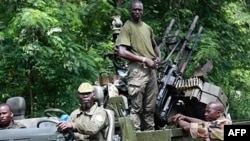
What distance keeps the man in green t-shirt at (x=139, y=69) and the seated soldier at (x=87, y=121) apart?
4.00ft

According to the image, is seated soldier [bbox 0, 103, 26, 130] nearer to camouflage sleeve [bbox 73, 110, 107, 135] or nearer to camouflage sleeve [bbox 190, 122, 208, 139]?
camouflage sleeve [bbox 73, 110, 107, 135]

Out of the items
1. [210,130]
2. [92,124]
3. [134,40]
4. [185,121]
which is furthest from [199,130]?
[134,40]

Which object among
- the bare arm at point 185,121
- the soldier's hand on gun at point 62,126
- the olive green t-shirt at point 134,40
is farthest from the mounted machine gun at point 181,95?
the soldier's hand on gun at point 62,126

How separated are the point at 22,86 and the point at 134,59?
3.49 meters

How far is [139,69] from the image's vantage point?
21.8 feet

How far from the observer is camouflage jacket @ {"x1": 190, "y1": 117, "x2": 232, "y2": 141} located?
5395mm

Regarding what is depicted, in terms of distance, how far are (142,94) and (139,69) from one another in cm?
31

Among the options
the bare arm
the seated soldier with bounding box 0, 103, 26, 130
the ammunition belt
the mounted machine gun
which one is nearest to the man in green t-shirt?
the mounted machine gun

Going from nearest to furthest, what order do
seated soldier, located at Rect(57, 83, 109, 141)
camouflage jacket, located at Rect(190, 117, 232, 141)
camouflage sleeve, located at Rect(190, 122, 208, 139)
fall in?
seated soldier, located at Rect(57, 83, 109, 141) < camouflage jacket, located at Rect(190, 117, 232, 141) < camouflage sleeve, located at Rect(190, 122, 208, 139)

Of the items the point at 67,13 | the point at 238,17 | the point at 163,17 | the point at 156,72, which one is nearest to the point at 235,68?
the point at 238,17

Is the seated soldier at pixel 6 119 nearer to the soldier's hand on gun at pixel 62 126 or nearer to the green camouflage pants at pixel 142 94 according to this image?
the soldier's hand on gun at pixel 62 126

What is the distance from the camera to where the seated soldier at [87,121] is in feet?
17.3

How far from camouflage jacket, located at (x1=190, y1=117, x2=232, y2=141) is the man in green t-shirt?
3.44 feet

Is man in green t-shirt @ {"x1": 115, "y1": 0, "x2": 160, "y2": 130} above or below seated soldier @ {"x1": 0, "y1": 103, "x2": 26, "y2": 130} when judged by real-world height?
above
